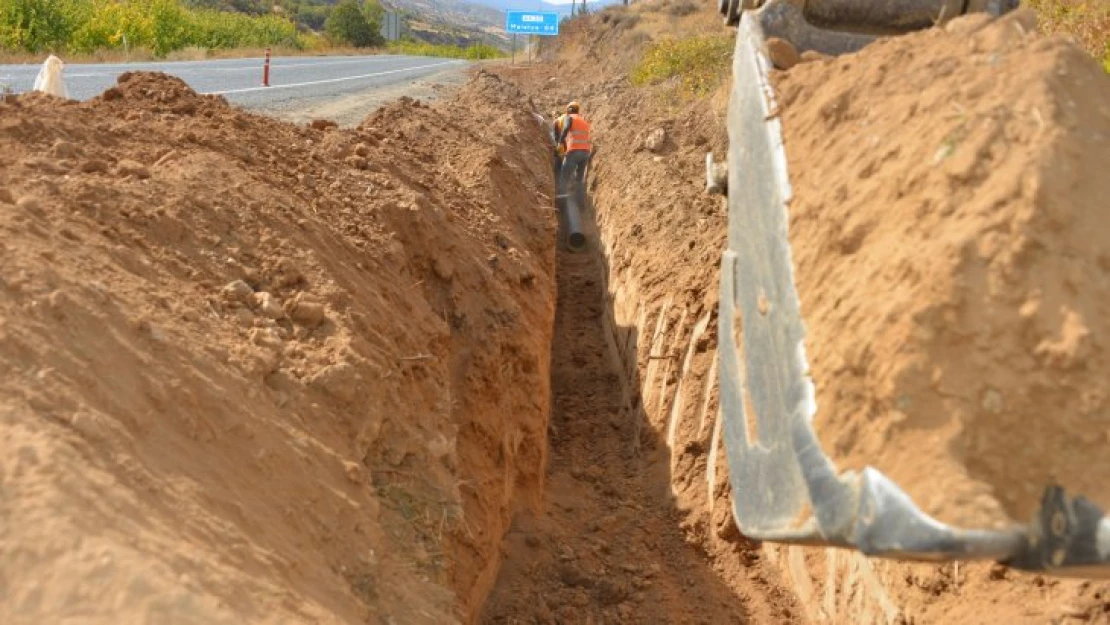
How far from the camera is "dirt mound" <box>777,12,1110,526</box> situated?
2.74 m

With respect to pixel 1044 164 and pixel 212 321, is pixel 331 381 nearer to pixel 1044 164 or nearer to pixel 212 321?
pixel 212 321

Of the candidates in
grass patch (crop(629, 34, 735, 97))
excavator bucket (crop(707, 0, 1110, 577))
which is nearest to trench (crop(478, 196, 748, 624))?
excavator bucket (crop(707, 0, 1110, 577))

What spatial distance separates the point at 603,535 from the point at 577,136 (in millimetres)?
8015

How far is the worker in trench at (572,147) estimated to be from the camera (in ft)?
45.5

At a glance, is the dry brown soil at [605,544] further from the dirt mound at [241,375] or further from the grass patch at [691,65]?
the grass patch at [691,65]

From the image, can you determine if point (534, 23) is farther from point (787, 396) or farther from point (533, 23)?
point (787, 396)

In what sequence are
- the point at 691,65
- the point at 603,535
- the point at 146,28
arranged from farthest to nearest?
1. the point at 146,28
2. the point at 691,65
3. the point at 603,535

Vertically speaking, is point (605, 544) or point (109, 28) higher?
point (109, 28)

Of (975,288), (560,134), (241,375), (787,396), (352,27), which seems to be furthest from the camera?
(352,27)

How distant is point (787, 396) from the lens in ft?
10.9

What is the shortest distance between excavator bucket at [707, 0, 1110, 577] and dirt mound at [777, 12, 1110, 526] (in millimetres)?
78

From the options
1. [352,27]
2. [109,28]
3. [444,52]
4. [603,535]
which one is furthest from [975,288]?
[444,52]

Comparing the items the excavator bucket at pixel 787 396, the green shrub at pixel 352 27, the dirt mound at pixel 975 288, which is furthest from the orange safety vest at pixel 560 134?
the green shrub at pixel 352 27

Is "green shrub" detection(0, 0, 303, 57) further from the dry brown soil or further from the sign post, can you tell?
the dry brown soil
